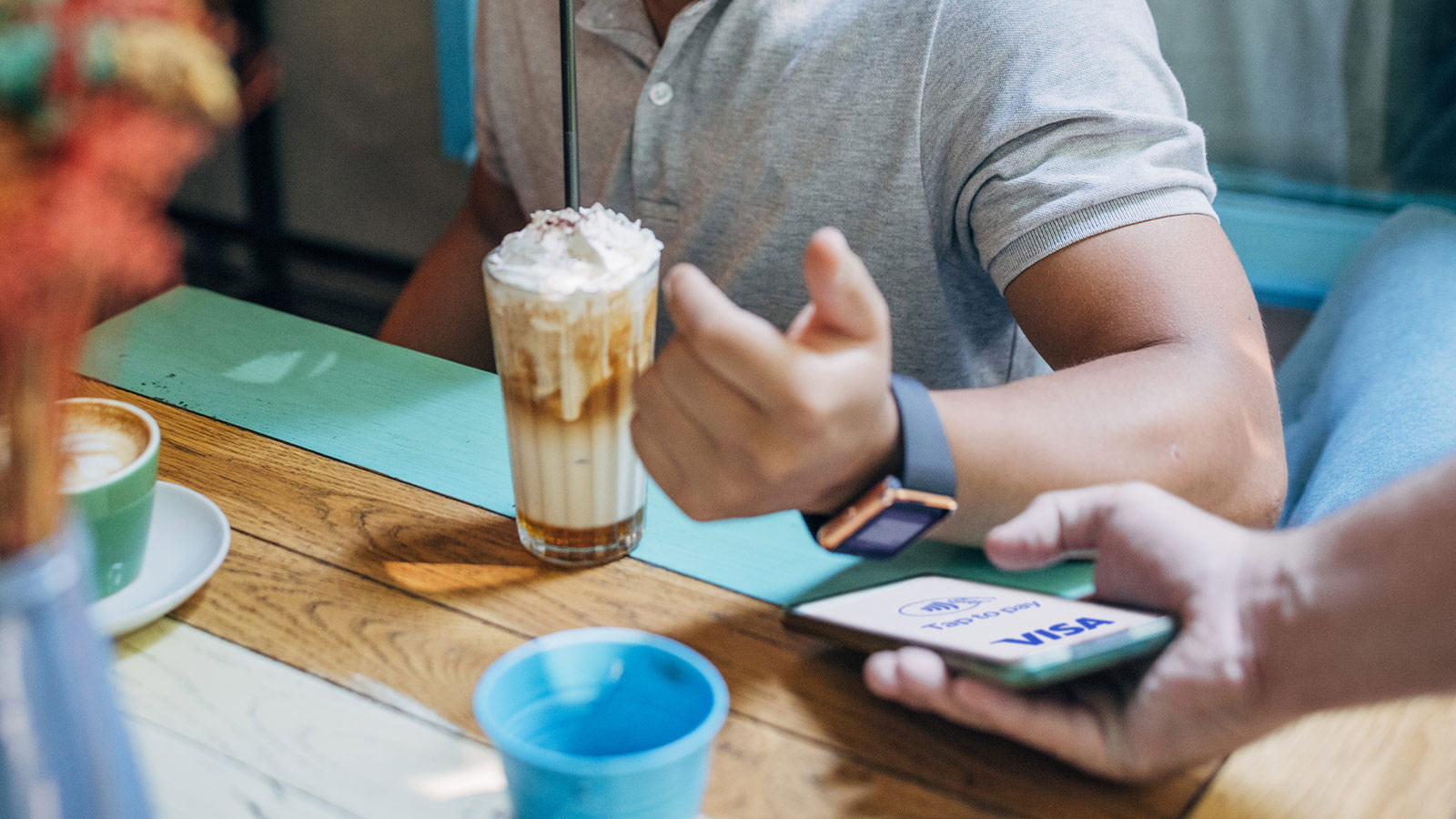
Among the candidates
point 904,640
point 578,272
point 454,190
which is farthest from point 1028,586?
point 454,190

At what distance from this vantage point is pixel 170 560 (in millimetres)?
777

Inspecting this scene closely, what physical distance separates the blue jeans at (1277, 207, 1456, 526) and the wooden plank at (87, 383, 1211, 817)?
57 cm

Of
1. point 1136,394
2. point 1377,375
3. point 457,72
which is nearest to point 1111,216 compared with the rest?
point 1136,394

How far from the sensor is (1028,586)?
0.80 meters

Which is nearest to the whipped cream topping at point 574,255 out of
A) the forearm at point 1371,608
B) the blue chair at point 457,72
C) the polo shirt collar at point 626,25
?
the forearm at point 1371,608

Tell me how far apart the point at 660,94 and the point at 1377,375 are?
88cm

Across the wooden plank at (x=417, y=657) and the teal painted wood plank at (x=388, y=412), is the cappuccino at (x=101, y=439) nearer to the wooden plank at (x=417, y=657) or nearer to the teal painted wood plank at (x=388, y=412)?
the wooden plank at (x=417, y=657)

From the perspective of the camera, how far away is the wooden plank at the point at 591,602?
63cm

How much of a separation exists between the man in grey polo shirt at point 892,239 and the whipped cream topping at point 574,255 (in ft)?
0.27

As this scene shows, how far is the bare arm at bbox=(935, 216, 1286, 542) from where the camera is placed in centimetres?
80

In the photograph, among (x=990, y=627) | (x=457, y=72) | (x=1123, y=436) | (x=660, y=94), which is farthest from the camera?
(x=457, y=72)

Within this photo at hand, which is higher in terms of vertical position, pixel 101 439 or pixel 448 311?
pixel 101 439

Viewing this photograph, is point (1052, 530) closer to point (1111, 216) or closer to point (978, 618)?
point (978, 618)

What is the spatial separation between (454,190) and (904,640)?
2.66 m
